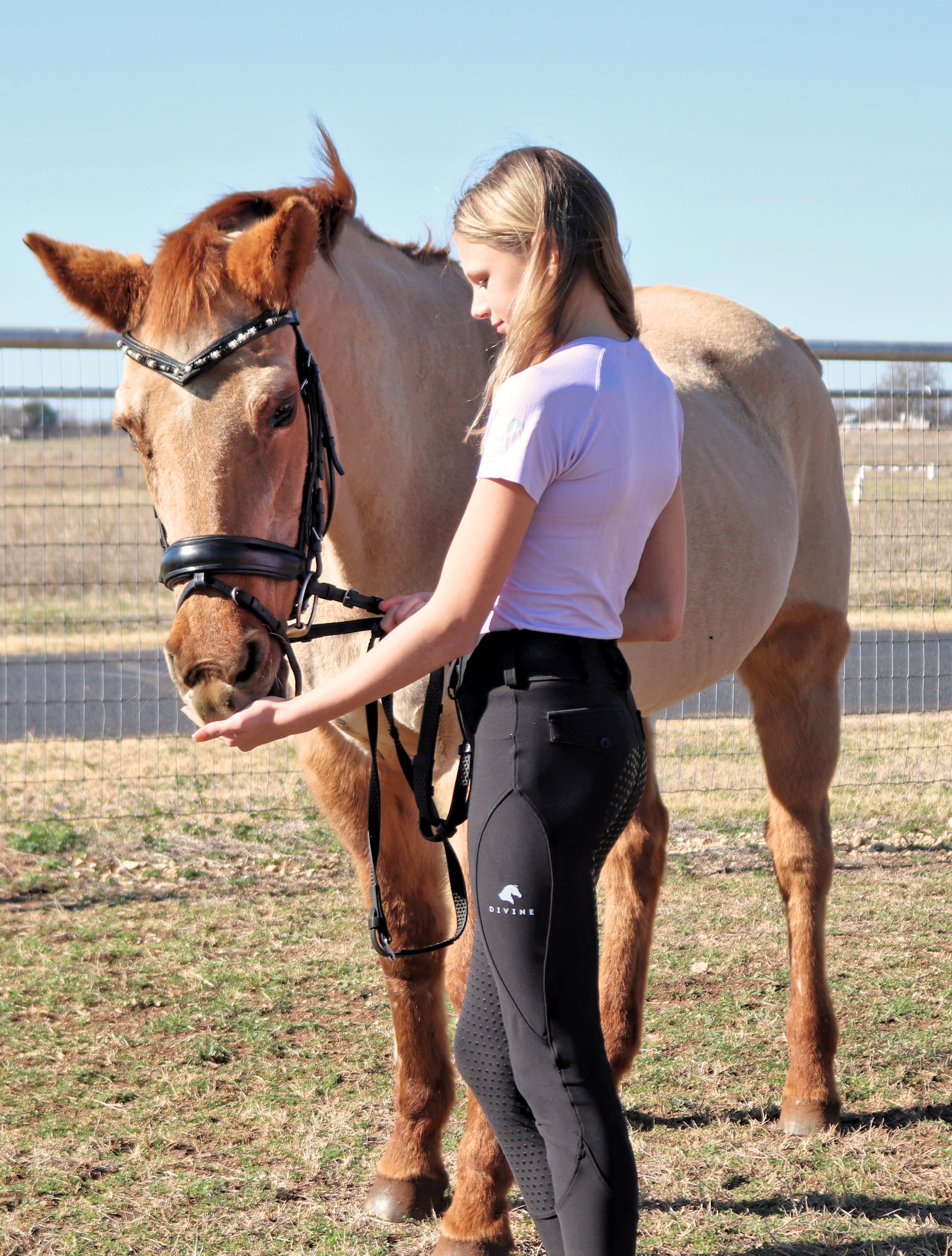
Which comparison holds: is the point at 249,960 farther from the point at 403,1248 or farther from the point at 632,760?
the point at 632,760

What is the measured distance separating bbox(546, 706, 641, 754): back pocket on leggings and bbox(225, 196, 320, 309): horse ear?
0.95 metres

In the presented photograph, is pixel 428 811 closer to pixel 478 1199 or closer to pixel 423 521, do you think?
pixel 423 521

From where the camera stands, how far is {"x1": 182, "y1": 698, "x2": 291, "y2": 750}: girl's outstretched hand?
163 cm

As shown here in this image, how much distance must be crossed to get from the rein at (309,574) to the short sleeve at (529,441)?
359 mm

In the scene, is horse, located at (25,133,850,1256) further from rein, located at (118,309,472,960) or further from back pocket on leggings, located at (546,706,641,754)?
back pocket on leggings, located at (546,706,641,754)

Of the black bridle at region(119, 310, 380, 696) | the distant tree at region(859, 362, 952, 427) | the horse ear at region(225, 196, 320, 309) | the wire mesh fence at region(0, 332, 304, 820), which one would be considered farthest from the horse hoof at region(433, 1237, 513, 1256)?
the distant tree at region(859, 362, 952, 427)

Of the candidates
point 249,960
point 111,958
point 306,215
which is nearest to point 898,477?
point 249,960

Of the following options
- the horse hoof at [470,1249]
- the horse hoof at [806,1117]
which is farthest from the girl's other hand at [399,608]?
the horse hoof at [806,1117]

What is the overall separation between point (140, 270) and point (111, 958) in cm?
305

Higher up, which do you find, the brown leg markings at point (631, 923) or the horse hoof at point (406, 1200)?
the brown leg markings at point (631, 923)

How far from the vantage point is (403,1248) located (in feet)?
8.57

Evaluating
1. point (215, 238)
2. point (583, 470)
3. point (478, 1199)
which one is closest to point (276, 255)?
point (215, 238)

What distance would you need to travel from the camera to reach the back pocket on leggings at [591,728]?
1.63 meters

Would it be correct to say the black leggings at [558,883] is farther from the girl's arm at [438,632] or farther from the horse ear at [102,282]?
the horse ear at [102,282]
